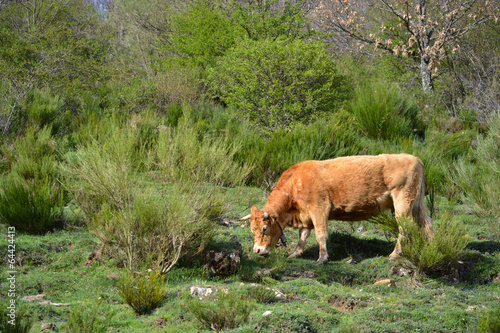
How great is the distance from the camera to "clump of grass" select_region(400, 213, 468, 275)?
5711 millimetres

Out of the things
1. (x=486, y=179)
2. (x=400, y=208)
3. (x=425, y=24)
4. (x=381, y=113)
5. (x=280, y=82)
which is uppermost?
(x=425, y=24)

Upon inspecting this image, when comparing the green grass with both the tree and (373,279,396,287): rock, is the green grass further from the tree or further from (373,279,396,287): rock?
the tree

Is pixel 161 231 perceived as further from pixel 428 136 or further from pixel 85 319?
pixel 428 136

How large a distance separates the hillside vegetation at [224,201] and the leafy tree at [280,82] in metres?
0.06

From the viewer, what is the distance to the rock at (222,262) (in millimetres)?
5879

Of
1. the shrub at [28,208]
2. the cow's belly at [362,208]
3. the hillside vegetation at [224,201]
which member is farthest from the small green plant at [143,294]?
the cow's belly at [362,208]

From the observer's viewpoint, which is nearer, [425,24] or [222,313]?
[222,313]

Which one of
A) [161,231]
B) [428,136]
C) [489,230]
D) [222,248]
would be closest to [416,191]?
[489,230]

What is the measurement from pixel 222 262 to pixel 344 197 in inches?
75.7

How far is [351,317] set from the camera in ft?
15.5

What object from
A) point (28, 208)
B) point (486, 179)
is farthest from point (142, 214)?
point (486, 179)

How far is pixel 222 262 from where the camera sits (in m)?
5.88

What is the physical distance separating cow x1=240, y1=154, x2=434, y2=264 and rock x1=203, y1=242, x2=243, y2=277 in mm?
511

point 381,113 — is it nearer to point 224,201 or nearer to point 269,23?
point 269,23
